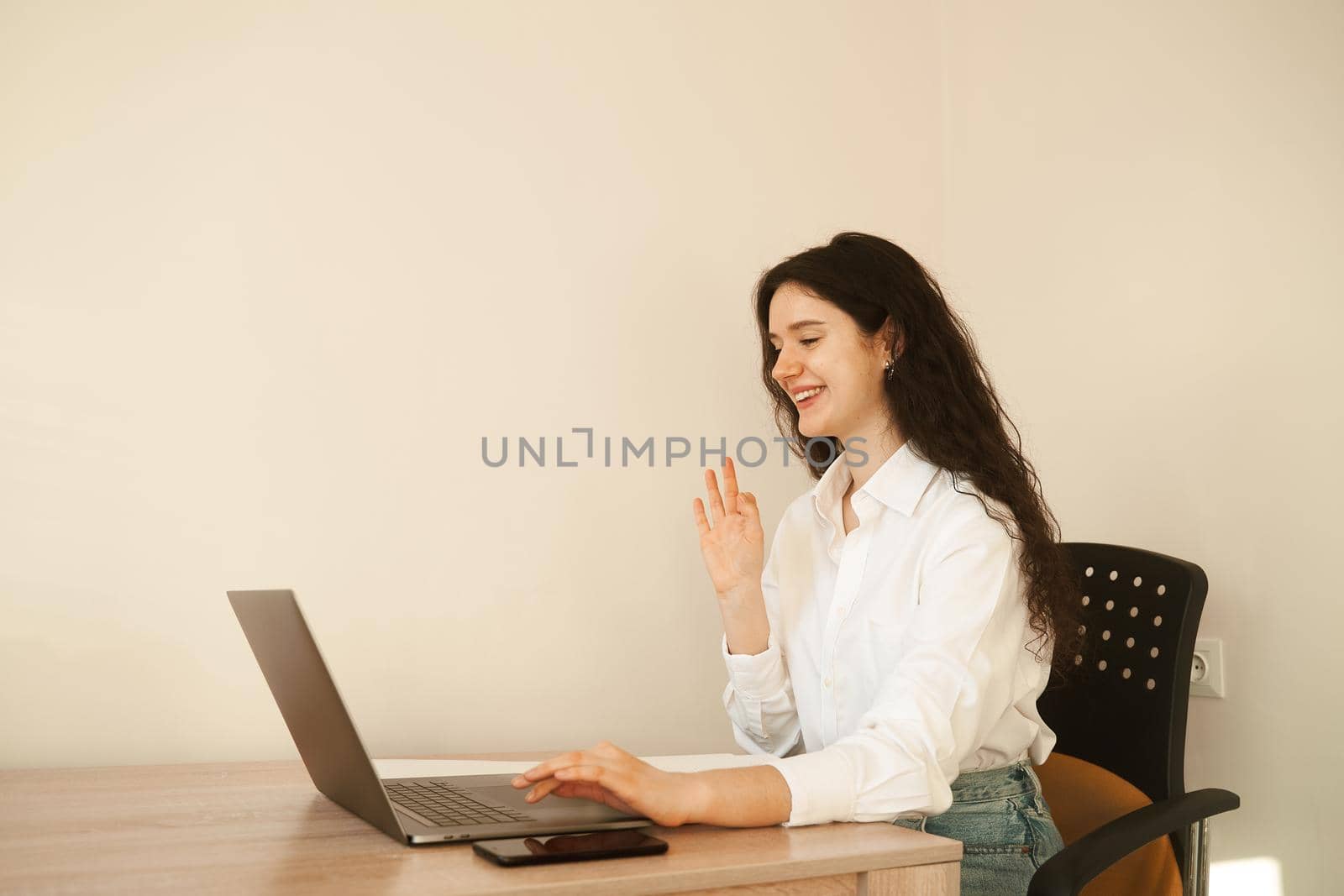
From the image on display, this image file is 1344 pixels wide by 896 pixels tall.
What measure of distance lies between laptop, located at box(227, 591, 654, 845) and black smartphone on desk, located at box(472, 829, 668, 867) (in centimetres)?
2

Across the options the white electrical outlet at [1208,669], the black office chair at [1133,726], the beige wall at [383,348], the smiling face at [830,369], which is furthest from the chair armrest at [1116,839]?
the beige wall at [383,348]

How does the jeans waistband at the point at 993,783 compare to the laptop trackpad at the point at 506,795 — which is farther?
the jeans waistband at the point at 993,783

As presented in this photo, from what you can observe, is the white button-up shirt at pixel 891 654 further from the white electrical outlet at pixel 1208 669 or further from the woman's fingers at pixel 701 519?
the white electrical outlet at pixel 1208 669

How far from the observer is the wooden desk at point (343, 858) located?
85 cm

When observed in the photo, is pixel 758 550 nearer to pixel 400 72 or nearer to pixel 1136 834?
pixel 1136 834

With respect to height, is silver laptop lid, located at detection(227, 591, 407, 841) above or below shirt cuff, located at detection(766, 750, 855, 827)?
above

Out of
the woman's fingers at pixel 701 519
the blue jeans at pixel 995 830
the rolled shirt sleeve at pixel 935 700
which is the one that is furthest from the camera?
the woman's fingers at pixel 701 519

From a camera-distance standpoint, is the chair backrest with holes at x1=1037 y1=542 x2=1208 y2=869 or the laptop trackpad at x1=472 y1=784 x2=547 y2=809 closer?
the laptop trackpad at x1=472 y1=784 x2=547 y2=809

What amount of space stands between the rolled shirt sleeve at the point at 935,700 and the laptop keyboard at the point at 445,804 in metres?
0.30

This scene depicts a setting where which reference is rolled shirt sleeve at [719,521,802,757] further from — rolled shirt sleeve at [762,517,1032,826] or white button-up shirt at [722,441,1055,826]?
rolled shirt sleeve at [762,517,1032,826]

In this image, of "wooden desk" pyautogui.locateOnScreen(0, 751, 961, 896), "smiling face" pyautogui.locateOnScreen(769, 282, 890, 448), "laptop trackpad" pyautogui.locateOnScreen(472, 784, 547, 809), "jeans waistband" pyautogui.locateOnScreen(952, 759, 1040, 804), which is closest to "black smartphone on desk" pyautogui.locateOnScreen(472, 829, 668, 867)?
"wooden desk" pyautogui.locateOnScreen(0, 751, 961, 896)

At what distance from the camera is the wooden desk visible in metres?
0.85

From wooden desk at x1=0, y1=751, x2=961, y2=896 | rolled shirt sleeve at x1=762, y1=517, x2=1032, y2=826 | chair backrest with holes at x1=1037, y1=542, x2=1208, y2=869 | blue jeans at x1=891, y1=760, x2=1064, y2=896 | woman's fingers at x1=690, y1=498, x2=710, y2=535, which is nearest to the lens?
wooden desk at x1=0, y1=751, x2=961, y2=896

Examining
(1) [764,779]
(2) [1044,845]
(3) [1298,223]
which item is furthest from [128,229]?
(3) [1298,223]
